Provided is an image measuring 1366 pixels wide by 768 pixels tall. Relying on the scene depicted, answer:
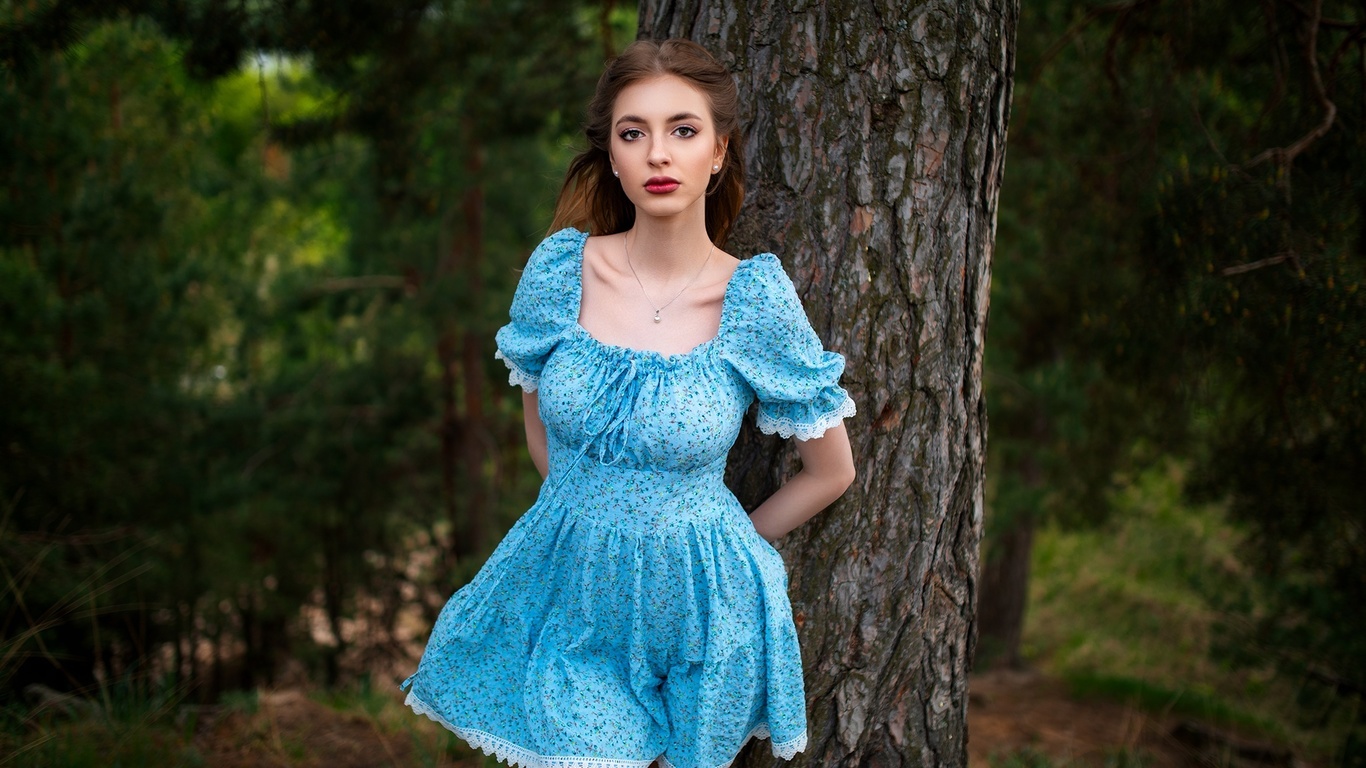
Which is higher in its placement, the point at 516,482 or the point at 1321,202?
the point at 1321,202

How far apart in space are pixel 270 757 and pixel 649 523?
2150 millimetres

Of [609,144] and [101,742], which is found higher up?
[609,144]

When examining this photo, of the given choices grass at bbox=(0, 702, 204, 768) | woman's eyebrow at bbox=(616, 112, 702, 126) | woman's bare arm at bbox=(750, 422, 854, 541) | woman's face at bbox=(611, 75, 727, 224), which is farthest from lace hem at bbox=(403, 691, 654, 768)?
grass at bbox=(0, 702, 204, 768)

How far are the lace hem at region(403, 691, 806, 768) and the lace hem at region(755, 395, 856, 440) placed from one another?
609mm

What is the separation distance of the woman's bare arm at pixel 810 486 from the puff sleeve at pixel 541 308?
1.76 feet

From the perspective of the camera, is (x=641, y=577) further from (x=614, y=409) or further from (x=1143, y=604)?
(x=1143, y=604)

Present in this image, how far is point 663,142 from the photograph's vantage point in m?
1.96

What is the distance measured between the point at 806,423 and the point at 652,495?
323 millimetres

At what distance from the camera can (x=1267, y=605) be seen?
5.58m

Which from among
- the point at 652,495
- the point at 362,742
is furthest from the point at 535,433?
the point at 362,742

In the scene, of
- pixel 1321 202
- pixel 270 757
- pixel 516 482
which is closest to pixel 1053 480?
pixel 1321 202

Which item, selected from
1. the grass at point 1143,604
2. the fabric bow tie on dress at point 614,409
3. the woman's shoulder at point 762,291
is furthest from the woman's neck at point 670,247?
the grass at point 1143,604

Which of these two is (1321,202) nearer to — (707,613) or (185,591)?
(707,613)

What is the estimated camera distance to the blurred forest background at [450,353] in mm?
3406
